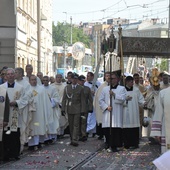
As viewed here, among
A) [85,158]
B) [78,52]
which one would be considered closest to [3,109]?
[85,158]

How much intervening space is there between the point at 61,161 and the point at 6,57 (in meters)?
16.3

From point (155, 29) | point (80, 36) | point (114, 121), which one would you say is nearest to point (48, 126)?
point (114, 121)

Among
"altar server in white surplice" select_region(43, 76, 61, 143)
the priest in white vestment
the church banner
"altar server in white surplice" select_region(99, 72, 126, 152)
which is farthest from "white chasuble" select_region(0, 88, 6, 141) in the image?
the church banner

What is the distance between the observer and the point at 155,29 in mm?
134625

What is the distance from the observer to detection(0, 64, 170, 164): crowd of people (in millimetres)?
12359

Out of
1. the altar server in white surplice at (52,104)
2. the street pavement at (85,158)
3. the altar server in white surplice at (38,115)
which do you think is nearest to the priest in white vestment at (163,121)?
the street pavement at (85,158)

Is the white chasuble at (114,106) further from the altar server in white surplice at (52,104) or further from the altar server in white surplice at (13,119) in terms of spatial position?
the altar server in white surplice at (13,119)

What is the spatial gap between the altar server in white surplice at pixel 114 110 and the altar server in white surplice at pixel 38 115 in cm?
162

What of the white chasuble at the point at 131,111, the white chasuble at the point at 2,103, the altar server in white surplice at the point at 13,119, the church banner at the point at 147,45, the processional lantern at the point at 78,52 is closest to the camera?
the white chasuble at the point at 2,103

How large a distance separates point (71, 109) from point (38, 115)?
0.94 metres

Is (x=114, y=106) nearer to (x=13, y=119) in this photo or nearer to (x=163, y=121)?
(x=13, y=119)

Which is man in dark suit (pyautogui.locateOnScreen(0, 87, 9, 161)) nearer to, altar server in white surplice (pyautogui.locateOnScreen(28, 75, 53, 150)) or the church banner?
altar server in white surplice (pyautogui.locateOnScreen(28, 75, 53, 150))

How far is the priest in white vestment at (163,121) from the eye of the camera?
8.23 meters

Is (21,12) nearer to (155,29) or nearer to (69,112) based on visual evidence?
(69,112)
